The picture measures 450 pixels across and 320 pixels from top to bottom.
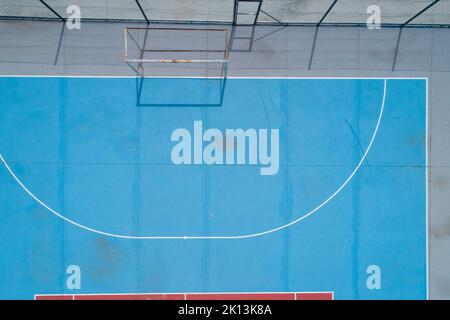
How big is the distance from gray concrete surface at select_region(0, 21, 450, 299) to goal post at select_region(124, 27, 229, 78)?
23 cm

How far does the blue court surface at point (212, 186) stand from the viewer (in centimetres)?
771

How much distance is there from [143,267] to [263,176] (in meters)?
3.67

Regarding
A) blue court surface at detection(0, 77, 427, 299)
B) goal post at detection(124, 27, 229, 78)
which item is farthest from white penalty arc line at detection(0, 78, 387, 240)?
goal post at detection(124, 27, 229, 78)

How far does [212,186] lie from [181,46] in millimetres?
3516

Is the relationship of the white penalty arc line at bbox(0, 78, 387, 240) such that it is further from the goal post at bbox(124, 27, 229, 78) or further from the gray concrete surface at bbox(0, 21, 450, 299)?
the goal post at bbox(124, 27, 229, 78)

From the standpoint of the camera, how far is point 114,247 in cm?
773

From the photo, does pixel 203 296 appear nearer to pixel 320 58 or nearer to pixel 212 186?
pixel 212 186

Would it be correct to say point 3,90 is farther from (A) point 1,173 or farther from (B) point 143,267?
(B) point 143,267

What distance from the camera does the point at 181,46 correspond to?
7812 millimetres

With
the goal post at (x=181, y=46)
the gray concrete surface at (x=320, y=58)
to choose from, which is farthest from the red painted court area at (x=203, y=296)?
the goal post at (x=181, y=46)

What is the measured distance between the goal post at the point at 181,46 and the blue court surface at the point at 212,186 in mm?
423

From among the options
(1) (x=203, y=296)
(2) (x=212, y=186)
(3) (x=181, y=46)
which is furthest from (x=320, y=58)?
(1) (x=203, y=296)
